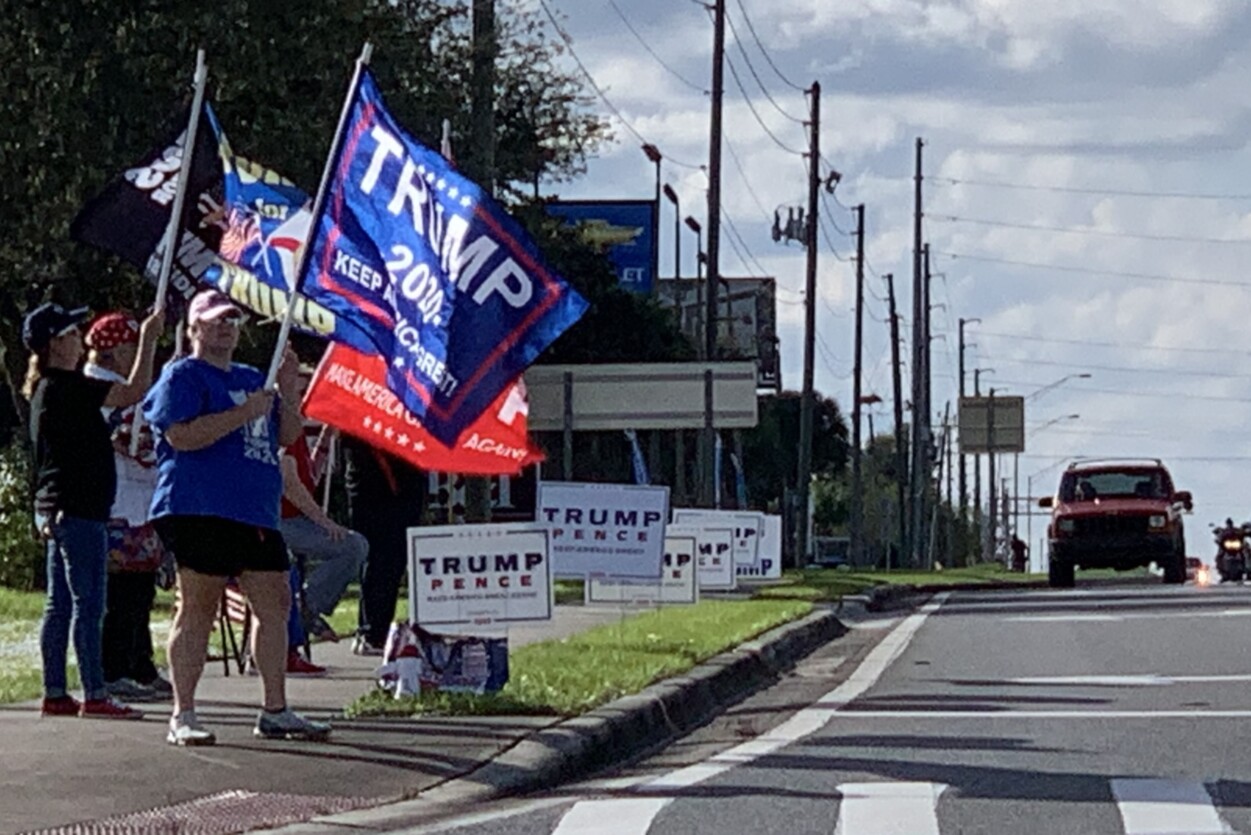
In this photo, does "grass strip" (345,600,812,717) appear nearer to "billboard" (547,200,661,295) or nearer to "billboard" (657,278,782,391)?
"billboard" (547,200,661,295)

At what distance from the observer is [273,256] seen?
15.1m

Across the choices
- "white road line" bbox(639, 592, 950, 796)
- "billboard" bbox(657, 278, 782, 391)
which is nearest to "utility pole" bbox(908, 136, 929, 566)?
"billboard" bbox(657, 278, 782, 391)

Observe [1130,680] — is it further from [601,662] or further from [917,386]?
[917,386]

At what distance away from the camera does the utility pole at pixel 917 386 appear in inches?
3310

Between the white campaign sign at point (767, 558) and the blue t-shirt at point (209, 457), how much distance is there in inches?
698

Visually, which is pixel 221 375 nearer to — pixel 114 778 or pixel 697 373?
pixel 114 778

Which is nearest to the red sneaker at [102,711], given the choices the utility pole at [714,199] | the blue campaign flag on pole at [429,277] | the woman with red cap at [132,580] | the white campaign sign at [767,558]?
the woman with red cap at [132,580]

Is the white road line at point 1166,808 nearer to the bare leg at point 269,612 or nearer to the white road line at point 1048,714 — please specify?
the white road line at point 1048,714

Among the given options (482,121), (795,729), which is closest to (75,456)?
(795,729)

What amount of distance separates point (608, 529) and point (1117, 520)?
23384mm

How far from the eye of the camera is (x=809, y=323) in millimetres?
58375

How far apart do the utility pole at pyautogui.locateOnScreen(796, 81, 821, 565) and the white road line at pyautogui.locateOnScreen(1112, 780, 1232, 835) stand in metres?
47.2

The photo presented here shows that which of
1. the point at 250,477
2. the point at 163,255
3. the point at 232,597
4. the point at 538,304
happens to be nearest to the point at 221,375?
the point at 250,477

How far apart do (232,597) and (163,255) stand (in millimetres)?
2888
